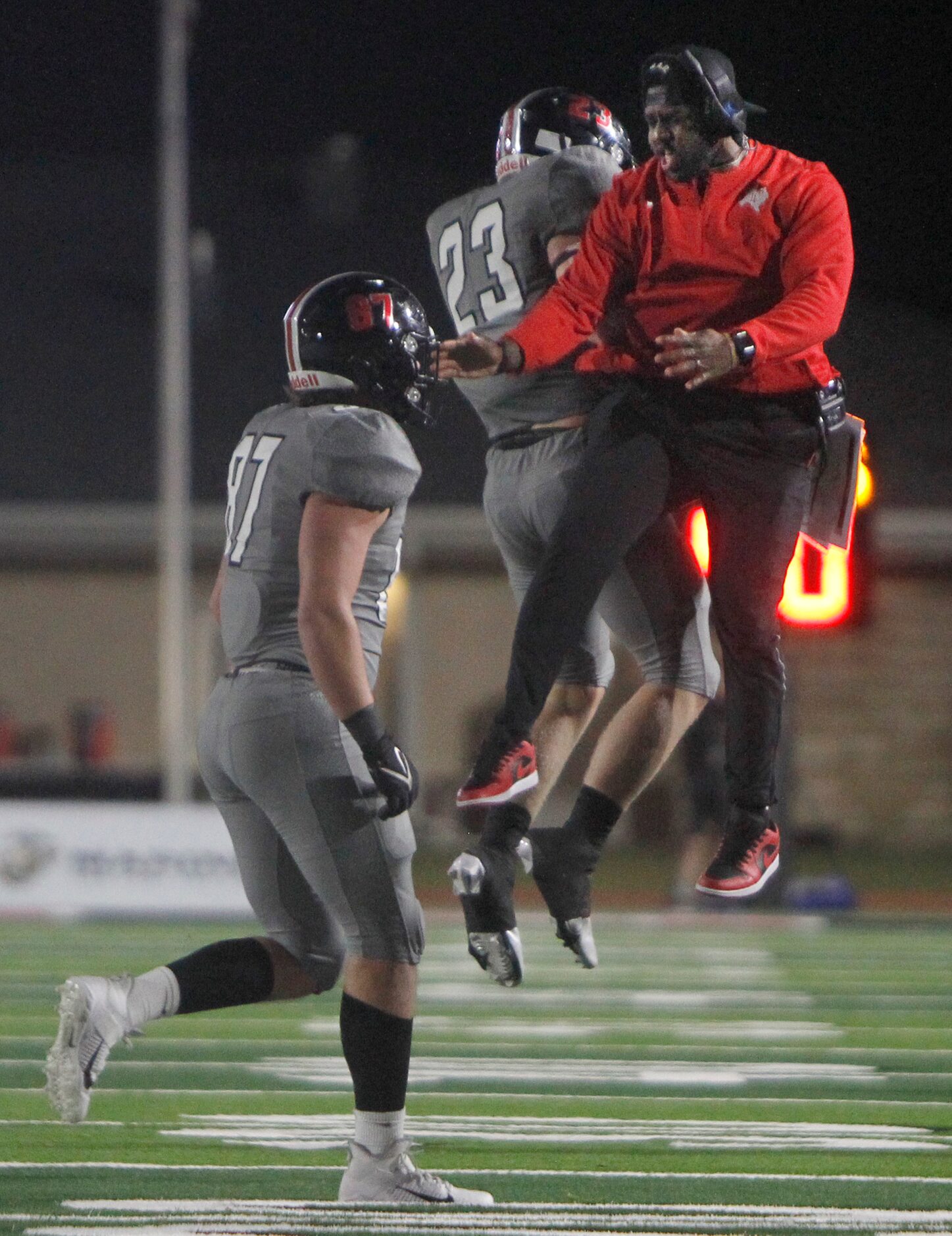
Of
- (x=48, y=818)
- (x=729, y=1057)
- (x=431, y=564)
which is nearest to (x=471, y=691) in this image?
(x=431, y=564)

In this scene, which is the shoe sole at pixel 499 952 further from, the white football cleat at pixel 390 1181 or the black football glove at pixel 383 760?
the white football cleat at pixel 390 1181

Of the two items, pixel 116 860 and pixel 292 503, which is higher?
pixel 292 503

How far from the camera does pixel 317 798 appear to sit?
12.3ft

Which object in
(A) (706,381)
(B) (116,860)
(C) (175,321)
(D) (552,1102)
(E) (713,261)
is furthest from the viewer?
(B) (116,860)

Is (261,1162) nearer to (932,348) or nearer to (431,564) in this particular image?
(932,348)

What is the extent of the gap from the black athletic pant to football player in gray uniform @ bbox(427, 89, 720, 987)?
0.12 meters

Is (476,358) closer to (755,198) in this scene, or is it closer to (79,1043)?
(755,198)

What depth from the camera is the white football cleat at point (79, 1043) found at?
3.86 m

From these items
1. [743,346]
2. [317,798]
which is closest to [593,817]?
[317,798]

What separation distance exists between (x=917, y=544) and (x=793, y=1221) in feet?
39.0

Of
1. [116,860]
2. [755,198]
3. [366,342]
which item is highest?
[755,198]

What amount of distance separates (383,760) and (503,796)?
239mm

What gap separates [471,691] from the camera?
16.7 meters

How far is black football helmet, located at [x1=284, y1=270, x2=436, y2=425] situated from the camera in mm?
3691
